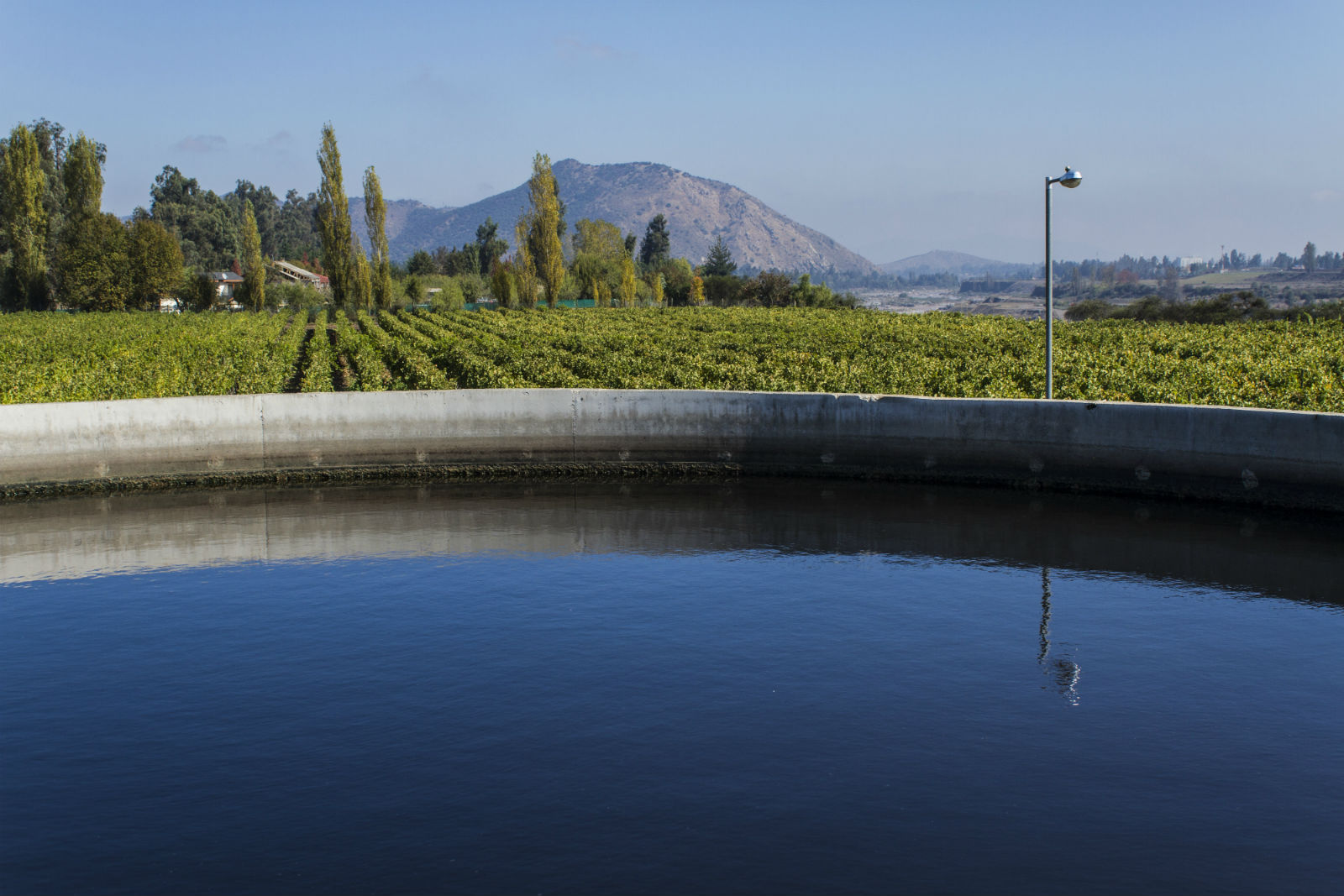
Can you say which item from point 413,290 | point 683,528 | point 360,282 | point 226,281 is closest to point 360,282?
point 360,282

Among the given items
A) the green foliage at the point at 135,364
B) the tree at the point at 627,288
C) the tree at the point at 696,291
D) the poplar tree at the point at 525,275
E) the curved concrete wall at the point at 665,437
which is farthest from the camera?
the tree at the point at 696,291

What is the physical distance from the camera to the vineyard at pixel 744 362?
26953 millimetres

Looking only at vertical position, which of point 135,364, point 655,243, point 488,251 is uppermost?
point 655,243

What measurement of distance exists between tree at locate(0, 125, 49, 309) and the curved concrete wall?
75.2 meters

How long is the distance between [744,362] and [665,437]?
29.9 feet

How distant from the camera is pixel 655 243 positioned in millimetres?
189125

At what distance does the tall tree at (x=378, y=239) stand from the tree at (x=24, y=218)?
2577 centimetres

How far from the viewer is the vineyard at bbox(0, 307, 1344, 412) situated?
27.0 meters

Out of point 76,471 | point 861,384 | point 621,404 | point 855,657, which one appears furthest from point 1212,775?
point 76,471

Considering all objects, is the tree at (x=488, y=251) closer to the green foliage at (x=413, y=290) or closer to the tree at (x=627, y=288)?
the tree at (x=627, y=288)

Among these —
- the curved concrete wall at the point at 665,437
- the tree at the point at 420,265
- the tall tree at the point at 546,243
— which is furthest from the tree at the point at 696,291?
the curved concrete wall at the point at 665,437

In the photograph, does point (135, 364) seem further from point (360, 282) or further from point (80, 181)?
point (80, 181)

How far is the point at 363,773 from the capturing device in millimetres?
9828

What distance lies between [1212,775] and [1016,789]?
1854 mm
